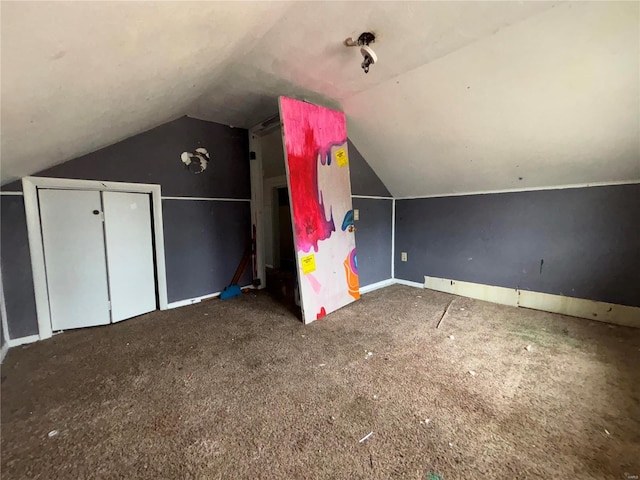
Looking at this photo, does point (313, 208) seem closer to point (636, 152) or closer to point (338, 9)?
point (338, 9)

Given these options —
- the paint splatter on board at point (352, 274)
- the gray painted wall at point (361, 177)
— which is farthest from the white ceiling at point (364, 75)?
the paint splatter on board at point (352, 274)

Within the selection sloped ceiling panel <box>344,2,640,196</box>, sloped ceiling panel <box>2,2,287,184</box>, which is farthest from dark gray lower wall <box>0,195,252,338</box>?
sloped ceiling panel <box>344,2,640,196</box>

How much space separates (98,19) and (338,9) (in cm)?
135

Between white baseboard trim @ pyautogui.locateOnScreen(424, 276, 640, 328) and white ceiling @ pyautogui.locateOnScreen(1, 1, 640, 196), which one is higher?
white ceiling @ pyautogui.locateOnScreen(1, 1, 640, 196)

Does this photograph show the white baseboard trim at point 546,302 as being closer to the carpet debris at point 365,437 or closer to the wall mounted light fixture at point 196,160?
the carpet debris at point 365,437

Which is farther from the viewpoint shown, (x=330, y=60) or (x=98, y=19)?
(x=330, y=60)

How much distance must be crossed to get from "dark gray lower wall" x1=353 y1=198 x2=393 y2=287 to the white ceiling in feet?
4.10

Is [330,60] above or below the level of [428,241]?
above

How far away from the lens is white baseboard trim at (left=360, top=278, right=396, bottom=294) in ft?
13.1

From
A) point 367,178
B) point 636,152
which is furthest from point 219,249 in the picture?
point 636,152

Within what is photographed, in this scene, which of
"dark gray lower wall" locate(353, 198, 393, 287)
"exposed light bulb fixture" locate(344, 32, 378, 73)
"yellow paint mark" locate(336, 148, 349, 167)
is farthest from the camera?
"dark gray lower wall" locate(353, 198, 393, 287)

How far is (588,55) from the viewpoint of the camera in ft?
5.98

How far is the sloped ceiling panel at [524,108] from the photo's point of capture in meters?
1.77

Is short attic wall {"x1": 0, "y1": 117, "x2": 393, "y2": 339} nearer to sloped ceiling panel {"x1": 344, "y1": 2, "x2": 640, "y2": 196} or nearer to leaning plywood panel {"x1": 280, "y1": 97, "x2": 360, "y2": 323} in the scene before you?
leaning plywood panel {"x1": 280, "y1": 97, "x2": 360, "y2": 323}
